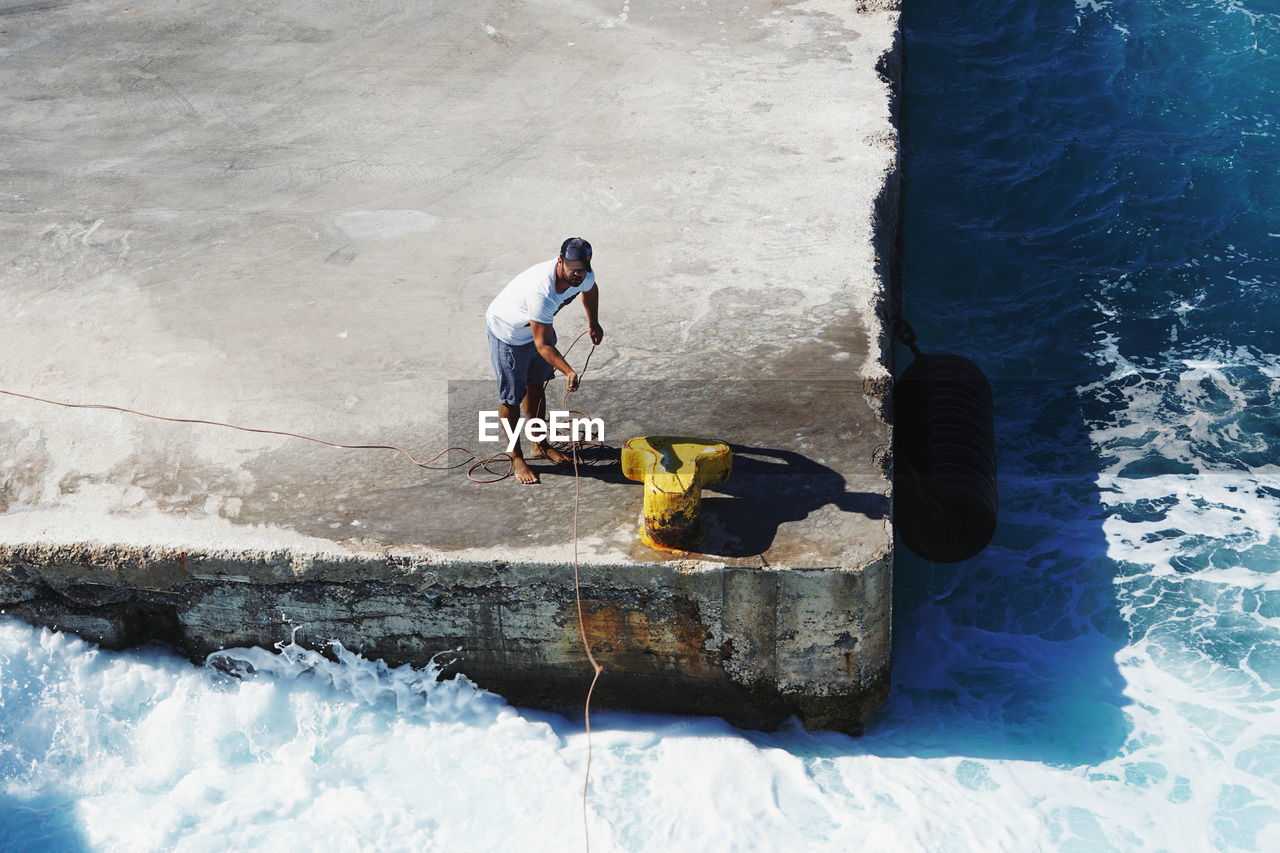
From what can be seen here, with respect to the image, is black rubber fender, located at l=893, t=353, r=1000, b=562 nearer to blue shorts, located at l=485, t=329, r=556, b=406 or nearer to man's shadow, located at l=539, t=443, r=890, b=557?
man's shadow, located at l=539, t=443, r=890, b=557

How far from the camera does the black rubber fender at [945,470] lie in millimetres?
6586

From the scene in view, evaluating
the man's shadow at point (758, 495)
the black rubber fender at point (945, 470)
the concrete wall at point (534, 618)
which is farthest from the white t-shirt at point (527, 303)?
the black rubber fender at point (945, 470)

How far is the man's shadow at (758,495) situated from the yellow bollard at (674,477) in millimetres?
124

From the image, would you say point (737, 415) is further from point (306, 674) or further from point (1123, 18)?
point (1123, 18)

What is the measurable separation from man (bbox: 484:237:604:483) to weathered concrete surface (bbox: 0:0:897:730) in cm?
46

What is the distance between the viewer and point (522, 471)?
6074mm

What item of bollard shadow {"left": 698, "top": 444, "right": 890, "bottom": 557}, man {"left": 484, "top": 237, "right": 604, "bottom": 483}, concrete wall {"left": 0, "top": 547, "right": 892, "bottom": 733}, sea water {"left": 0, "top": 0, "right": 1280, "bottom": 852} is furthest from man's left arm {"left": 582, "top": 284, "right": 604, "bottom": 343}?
sea water {"left": 0, "top": 0, "right": 1280, "bottom": 852}

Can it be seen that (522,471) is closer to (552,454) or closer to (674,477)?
(552,454)

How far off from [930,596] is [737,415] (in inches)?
72.8

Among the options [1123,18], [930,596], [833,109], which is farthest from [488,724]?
[1123,18]

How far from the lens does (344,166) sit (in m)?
9.13

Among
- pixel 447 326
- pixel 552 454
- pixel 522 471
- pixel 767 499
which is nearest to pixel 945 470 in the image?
pixel 767 499

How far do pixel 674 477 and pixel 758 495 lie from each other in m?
0.67

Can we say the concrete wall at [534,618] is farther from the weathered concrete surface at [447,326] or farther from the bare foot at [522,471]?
the bare foot at [522,471]
